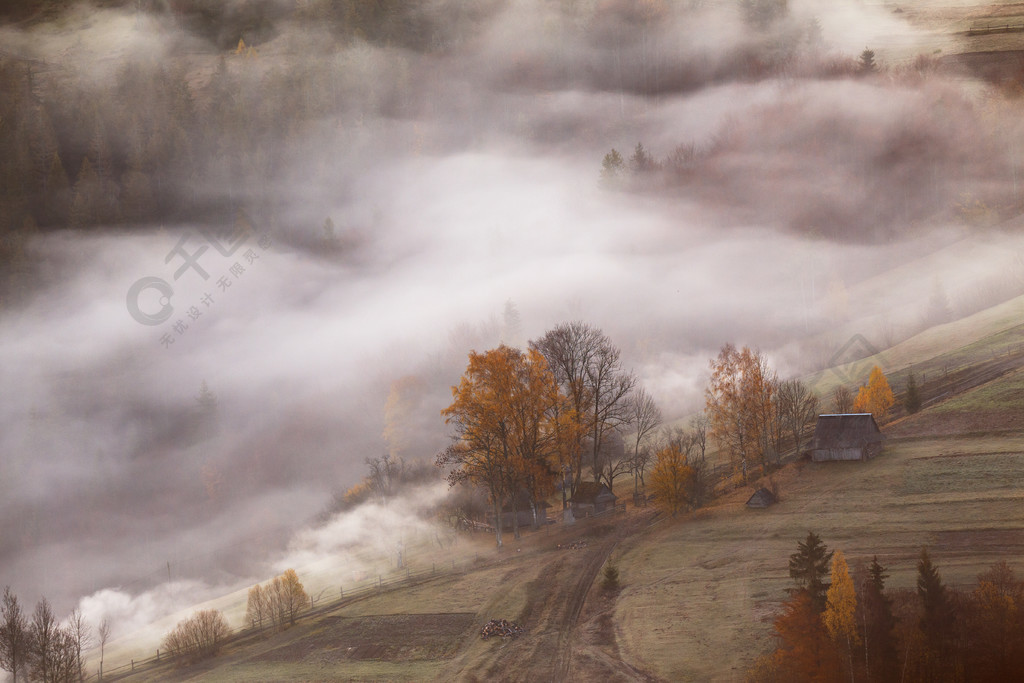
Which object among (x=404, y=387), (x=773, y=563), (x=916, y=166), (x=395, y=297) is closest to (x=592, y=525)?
(x=773, y=563)

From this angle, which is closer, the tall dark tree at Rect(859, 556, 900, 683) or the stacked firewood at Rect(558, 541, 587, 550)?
the tall dark tree at Rect(859, 556, 900, 683)

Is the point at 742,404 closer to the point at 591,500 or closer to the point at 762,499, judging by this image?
the point at 762,499

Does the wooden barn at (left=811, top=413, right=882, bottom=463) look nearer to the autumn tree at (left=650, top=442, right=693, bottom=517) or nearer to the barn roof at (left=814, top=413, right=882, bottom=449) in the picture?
the barn roof at (left=814, top=413, right=882, bottom=449)

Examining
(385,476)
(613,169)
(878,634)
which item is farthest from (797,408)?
(613,169)

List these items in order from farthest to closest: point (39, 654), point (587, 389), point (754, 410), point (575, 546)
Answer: point (587, 389) < point (754, 410) < point (575, 546) < point (39, 654)

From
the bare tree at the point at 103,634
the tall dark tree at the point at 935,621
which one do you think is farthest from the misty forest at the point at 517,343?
the bare tree at the point at 103,634

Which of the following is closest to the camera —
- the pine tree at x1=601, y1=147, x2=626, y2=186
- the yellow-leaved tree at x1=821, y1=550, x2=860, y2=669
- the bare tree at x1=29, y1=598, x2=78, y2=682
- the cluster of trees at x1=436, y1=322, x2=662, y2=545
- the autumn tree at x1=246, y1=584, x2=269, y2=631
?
the yellow-leaved tree at x1=821, y1=550, x2=860, y2=669

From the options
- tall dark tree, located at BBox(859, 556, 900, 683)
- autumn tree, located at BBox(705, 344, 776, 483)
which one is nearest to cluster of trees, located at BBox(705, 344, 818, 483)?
autumn tree, located at BBox(705, 344, 776, 483)
